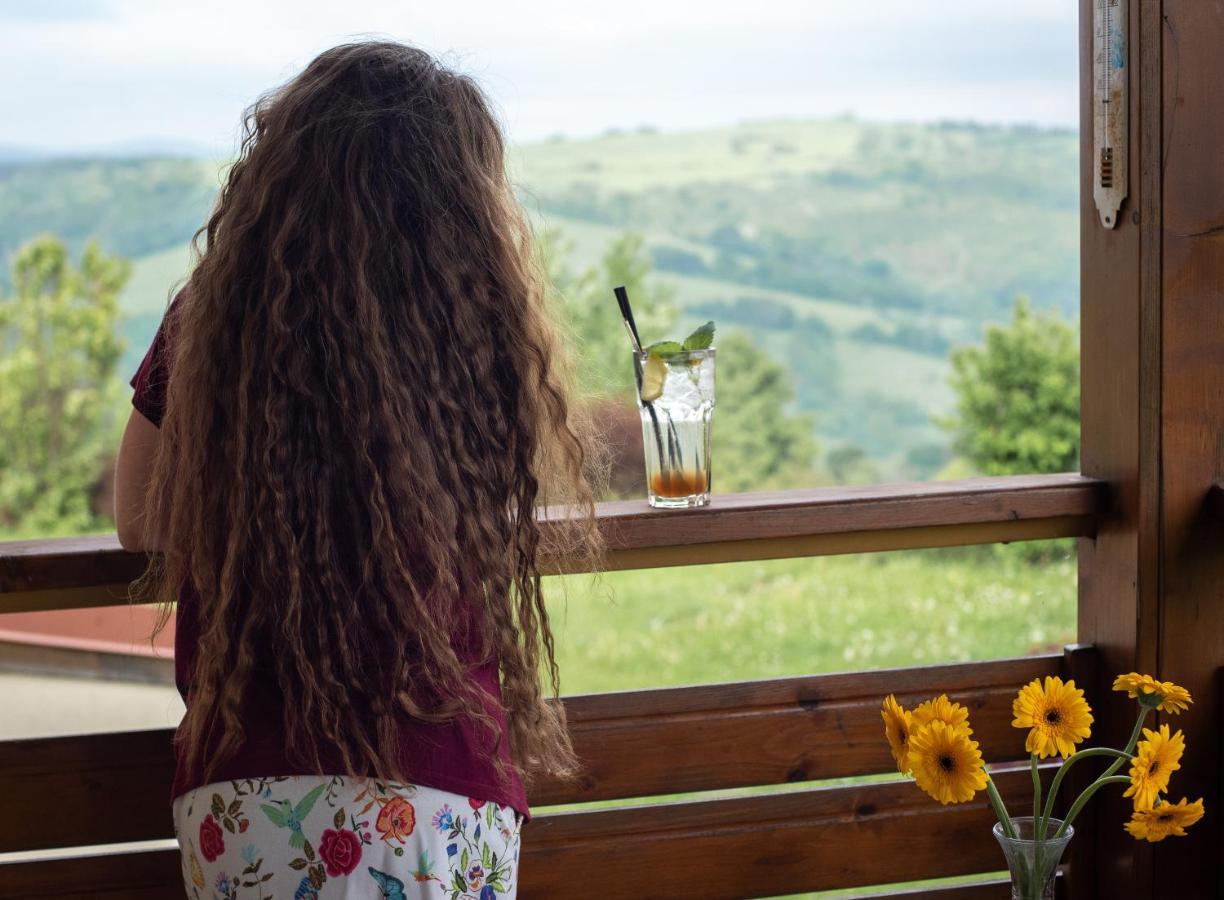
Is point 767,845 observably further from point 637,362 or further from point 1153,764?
point 637,362

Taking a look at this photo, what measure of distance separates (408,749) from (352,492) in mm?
222

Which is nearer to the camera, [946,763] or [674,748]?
[946,763]

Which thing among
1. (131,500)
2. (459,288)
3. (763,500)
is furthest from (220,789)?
(763,500)

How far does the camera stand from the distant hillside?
876cm

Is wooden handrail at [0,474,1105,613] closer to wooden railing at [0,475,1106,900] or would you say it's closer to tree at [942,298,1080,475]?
wooden railing at [0,475,1106,900]

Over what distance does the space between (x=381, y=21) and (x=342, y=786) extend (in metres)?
9.27

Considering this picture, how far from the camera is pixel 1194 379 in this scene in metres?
1.44

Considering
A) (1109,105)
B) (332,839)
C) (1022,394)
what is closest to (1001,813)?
(332,839)

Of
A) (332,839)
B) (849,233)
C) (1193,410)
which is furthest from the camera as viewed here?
(849,233)

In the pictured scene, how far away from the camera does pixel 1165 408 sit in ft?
4.72

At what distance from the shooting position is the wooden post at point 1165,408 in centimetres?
141

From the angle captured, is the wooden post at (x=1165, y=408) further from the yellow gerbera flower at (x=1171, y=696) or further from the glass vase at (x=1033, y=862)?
the glass vase at (x=1033, y=862)

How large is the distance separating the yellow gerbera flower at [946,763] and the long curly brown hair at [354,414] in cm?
42

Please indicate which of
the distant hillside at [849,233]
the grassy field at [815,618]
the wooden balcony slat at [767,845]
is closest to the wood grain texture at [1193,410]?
the wooden balcony slat at [767,845]
